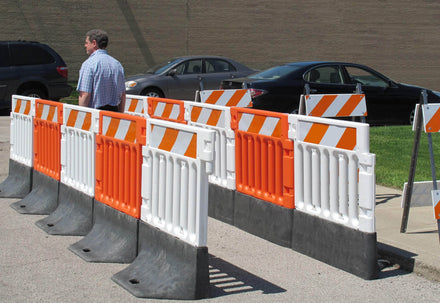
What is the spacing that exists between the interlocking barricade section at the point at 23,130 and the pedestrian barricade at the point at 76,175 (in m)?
1.17

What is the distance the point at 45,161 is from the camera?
8922mm

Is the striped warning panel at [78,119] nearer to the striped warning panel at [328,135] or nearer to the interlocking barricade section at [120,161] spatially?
the interlocking barricade section at [120,161]

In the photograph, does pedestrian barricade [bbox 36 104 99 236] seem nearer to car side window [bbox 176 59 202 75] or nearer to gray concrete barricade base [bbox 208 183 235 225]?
gray concrete barricade base [bbox 208 183 235 225]

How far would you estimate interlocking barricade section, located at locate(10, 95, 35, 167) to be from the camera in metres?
9.30

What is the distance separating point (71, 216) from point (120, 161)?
131 cm

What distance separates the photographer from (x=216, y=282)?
600 cm

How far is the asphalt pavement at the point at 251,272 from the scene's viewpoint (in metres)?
5.67

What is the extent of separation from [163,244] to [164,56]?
2509 centimetres

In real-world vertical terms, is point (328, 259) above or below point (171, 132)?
below

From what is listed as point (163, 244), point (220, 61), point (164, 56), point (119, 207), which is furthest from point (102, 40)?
point (164, 56)

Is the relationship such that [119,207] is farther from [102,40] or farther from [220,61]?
[220,61]

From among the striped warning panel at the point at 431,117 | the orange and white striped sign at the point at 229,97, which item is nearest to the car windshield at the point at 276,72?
the orange and white striped sign at the point at 229,97

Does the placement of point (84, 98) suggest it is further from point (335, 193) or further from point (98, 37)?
point (335, 193)

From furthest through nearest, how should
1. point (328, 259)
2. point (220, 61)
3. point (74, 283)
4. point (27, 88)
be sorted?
point (220, 61) < point (27, 88) < point (328, 259) < point (74, 283)
